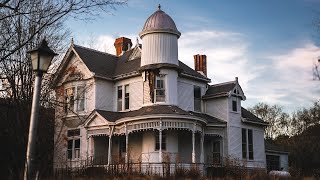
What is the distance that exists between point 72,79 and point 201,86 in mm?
10036

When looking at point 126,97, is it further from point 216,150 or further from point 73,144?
point 216,150

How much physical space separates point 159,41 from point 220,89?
658cm

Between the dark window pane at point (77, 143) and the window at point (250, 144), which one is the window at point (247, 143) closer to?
the window at point (250, 144)

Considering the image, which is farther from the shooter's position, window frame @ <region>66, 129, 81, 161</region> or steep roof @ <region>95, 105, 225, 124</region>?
window frame @ <region>66, 129, 81, 161</region>

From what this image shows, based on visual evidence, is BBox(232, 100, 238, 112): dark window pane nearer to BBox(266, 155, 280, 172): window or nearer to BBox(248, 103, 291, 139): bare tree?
BBox(266, 155, 280, 172): window

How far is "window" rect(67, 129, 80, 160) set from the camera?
1313 inches

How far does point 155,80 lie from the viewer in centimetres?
3161

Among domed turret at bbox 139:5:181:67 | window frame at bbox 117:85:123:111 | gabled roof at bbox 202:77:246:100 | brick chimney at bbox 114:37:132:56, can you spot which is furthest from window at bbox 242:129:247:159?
brick chimney at bbox 114:37:132:56

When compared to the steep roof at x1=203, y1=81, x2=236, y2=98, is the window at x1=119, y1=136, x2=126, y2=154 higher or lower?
lower

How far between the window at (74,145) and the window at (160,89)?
7.02 m

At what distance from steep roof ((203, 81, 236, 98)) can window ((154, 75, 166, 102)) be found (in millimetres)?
4736

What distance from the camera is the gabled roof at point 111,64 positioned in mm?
33625

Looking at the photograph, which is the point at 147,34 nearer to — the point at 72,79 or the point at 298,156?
the point at 72,79

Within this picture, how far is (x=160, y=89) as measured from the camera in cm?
3139
